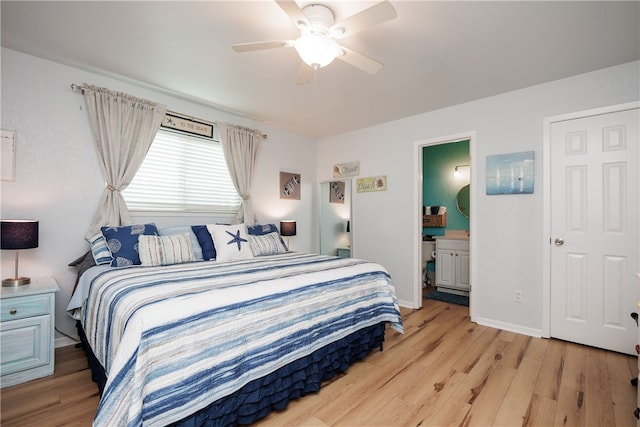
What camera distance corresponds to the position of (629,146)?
99.5 inches

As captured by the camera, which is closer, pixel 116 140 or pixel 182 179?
pixel 116 140

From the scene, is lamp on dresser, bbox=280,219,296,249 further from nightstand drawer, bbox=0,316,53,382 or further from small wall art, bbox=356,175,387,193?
nightstand drawer, bbox=0,316,53,382

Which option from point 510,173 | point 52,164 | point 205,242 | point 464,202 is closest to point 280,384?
point 205,242

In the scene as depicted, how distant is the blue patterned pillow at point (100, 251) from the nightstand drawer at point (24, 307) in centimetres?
44

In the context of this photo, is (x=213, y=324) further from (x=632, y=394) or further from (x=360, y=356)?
→ (x=632, y=394)

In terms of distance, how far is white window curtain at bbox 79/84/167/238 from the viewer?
2.76 meters

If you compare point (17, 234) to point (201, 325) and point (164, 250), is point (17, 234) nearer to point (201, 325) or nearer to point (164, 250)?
point (164, 250)

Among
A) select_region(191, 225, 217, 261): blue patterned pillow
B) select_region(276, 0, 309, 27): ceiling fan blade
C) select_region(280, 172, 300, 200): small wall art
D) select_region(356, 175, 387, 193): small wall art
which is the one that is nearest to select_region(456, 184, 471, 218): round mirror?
select_region(356, 175, 387, 193): small wall art

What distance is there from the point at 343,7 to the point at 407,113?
2.17 meters

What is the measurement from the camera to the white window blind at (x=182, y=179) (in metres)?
3.13

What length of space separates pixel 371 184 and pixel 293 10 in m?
2.95

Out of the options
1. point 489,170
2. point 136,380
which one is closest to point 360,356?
point 136,380

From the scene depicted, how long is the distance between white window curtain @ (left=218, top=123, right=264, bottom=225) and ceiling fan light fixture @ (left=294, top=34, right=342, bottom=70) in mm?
2150

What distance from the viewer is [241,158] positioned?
3.88 m
